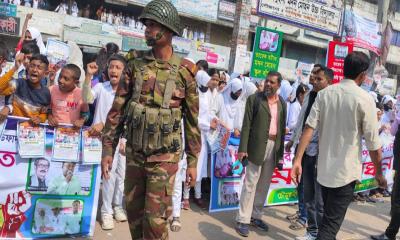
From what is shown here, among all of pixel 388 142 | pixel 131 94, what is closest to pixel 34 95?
pixel 131 94

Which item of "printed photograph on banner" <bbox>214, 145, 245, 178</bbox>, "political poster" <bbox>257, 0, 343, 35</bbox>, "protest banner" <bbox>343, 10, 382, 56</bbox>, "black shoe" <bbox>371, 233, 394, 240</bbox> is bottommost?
"black shoe" <bbox>371, 233, 394, 240</bbox>

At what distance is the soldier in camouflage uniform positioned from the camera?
9.34 feet

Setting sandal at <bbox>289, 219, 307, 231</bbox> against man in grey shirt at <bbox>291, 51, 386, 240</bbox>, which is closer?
man in grey shirt at <bbox>291, 51, 386, 240</bbox>

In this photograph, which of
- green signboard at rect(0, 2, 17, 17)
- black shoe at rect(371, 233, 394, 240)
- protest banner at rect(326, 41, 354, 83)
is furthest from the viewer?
green signboard at rect(0, 2, 17, 17)

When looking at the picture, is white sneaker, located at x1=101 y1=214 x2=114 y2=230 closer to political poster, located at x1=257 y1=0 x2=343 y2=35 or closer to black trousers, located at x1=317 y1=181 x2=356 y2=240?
black trousers, located at x1=317 y1=181 x2=356 y2=240

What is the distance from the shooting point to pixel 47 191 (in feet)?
12.4

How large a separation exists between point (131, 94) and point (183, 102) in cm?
39

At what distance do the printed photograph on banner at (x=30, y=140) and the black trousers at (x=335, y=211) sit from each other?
2580mm

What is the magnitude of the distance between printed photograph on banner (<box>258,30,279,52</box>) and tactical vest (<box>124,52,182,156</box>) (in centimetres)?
498

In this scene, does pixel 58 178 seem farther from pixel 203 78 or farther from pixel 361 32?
pixel 361 32

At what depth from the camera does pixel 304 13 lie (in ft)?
47.1

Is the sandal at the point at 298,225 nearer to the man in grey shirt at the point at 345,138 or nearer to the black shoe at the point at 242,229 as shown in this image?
the black shoe at the point at 242,229

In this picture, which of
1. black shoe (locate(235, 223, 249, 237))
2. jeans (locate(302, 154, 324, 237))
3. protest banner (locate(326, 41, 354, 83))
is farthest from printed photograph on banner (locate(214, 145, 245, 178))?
protest banner (locate(326, 41, 354, 83))

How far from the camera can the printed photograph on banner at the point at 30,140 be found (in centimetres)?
365
